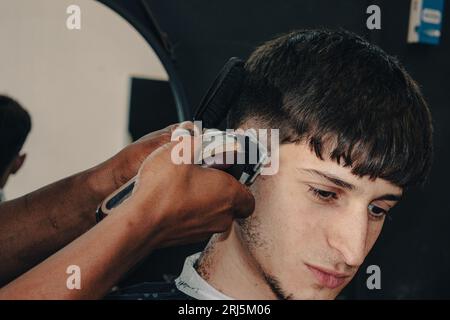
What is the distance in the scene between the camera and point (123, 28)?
139cm

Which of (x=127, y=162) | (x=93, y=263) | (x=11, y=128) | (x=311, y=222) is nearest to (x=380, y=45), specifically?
(x=311, y=222)

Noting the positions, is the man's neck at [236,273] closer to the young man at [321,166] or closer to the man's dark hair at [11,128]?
the young man at [321,166]

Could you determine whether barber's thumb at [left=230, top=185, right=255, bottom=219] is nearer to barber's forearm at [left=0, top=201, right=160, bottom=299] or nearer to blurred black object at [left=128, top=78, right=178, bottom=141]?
barber's forearm at [left=0, top=201, right=160, bottom=299]

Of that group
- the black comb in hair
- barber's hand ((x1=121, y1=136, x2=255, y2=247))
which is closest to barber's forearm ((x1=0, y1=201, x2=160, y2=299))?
barber's hand ((x1=121, y1=136, x2=255, y2=247))

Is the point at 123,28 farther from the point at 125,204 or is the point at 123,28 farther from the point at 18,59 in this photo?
the point at 125,204

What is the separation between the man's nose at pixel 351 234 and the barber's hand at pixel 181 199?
0.22m

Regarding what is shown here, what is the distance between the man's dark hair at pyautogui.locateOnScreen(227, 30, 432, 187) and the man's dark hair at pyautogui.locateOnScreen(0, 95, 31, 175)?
0.50 m

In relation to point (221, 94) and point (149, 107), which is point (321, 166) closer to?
point (221, 94)

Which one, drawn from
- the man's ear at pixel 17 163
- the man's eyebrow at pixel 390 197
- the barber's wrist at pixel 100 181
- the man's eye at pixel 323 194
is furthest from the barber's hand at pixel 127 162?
the man's eyebrow at pixel 390 197

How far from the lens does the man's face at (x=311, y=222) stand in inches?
42.9

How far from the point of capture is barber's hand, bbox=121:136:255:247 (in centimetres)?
85

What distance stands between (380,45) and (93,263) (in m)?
1.37
